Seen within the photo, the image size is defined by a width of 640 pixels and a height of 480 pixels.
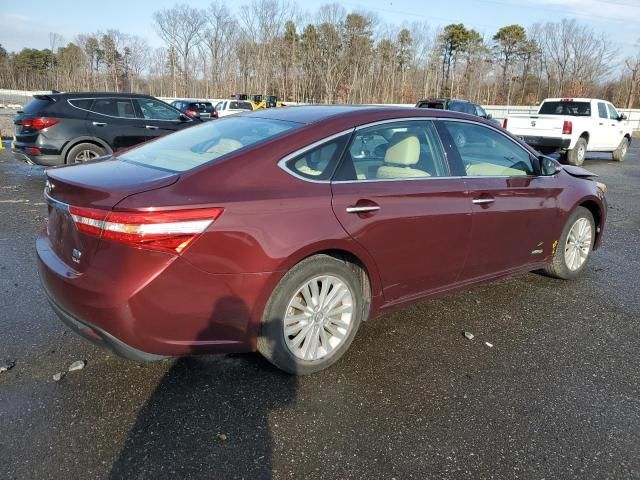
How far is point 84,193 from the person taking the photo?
2.59m

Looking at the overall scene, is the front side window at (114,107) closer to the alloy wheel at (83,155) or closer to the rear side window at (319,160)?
the alloy wheel at (83,155)

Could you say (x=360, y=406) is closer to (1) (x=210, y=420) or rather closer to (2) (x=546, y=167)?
(1) (x=210, y=420)

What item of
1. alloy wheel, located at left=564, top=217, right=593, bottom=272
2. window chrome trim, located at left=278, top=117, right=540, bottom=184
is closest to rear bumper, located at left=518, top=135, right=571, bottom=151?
alloy wheel, located at left=564, top=217, right=593, bottom=272

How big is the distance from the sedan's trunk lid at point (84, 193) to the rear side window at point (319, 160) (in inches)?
26.9

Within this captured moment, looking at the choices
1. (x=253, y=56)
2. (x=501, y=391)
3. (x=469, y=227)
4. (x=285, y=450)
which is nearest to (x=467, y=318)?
(x=469, y=227)

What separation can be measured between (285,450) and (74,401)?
4.00 feet

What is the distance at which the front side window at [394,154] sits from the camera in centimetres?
312

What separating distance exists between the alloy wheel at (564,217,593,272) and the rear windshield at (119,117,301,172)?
302 centimetres

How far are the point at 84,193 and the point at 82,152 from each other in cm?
734

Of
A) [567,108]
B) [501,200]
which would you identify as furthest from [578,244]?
[567,108]

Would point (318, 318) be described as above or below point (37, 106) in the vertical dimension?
below

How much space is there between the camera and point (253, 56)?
60.2 m

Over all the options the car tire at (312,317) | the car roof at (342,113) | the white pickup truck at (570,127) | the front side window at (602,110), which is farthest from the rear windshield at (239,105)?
the car tire at (312,317)

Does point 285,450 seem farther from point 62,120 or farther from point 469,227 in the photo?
point 62,120
